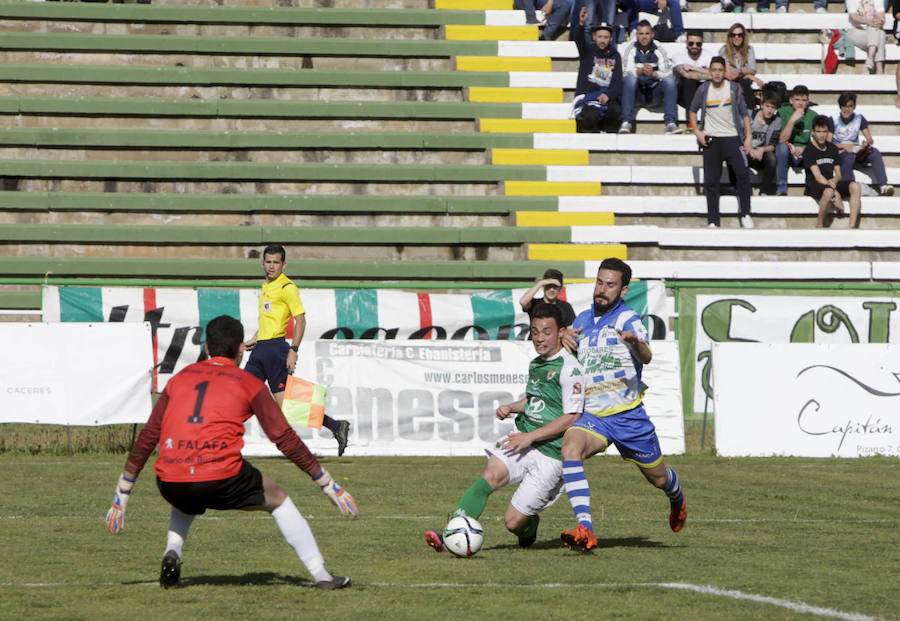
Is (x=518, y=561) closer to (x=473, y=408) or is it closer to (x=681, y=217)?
(x=473, y=408)

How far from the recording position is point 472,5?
1046 inches

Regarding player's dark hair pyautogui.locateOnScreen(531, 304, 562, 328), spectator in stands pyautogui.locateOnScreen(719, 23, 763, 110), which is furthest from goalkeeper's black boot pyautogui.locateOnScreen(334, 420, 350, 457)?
spectator in stands pyautogui.locateOnScreen(719, 23, 763, 110)

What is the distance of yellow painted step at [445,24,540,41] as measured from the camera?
26.0 m

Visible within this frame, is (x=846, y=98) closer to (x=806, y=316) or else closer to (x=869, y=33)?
(x=869, y=33)

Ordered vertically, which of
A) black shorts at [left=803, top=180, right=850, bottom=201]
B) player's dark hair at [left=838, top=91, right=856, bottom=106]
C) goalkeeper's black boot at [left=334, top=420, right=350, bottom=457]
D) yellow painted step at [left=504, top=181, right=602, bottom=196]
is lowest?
goalkeeper's black boot at [left=334, top=420, right=350, bottom=457]

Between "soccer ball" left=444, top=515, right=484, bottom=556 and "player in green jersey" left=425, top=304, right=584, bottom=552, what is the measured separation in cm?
22

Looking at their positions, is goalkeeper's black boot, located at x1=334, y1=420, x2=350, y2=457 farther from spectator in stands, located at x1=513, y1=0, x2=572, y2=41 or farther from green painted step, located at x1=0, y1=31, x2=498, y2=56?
spectator in stands, located at x1=513, y1=0, x2=572, y2=41

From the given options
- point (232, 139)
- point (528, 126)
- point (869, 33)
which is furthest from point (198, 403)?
point (869, 33)

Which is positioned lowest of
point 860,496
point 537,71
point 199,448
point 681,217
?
point 860,496

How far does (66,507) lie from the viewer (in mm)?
11719

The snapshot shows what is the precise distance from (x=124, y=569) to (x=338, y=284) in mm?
10972

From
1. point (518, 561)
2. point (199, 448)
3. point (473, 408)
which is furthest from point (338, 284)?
point (199, 448)

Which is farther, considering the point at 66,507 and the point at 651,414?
the point at 651,414

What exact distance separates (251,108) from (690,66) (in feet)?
26.4
